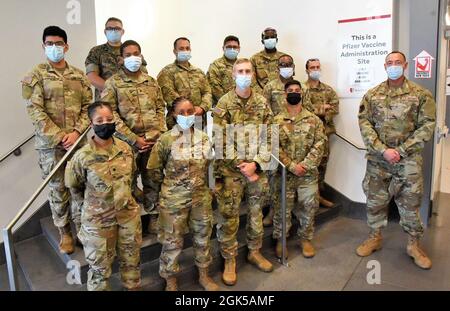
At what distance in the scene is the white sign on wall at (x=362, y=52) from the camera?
4023 millimetres

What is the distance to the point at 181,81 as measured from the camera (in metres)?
3.46

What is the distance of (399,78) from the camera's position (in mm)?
3264

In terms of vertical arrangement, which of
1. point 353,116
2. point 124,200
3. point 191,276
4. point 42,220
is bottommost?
point 191,276

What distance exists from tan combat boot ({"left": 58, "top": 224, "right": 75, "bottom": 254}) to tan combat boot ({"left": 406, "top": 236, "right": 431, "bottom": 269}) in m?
2.83

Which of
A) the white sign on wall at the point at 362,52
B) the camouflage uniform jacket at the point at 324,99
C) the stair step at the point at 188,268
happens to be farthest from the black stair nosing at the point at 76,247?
the white sign on wall at the point at 362,52

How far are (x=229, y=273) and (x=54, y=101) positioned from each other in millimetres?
1912

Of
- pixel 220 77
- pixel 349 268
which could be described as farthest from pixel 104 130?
pixel 349 268

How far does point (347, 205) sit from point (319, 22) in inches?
84.8

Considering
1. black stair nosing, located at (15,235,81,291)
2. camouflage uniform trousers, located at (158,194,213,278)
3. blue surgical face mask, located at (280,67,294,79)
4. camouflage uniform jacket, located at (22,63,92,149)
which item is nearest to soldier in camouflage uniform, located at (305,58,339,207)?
blue surgical face mask, located at (280,67,294,79)

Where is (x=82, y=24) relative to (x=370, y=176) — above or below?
above

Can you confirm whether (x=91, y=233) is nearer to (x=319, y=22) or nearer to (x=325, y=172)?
(x=325, y=172)

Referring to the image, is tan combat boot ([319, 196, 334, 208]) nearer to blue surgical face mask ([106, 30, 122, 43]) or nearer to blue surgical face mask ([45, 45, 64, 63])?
blue surgical face mask ([106, 30, 122, 43])

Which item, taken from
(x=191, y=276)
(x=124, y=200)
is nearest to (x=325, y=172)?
(x=191, y=276)

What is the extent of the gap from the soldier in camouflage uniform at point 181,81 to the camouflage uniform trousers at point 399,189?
162 cm
